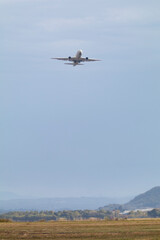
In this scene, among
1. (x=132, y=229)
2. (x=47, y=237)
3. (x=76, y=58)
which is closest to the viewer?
(x=47, y=237)

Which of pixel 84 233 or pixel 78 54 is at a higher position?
pixel 78 54

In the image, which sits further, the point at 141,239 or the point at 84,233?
the point at 84,233

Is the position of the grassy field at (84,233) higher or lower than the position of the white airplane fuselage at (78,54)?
lower

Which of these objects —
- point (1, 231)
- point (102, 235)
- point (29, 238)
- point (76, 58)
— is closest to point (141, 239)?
point (102, 235)

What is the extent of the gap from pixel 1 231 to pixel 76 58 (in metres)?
97.9

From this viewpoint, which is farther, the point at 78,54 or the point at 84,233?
the point at 78,54

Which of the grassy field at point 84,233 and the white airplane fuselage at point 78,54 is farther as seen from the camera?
the white airplane fuselage at point 78,54

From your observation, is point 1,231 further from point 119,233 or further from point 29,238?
point 119,233

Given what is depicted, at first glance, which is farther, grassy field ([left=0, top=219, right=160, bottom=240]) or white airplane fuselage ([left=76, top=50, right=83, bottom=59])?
white airplane fuselage ([left=76, top=50, right=83, bottom=59])

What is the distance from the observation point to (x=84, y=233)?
66.3 meters

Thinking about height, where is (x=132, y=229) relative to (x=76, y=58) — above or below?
below

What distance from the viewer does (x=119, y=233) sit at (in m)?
65.4

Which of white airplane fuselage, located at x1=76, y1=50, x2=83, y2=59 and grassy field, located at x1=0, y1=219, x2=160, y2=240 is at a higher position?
white airplane fuselage, located at x1=76, y1=50, x2=83, y2=59

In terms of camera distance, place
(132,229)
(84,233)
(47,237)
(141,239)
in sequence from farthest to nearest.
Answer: (132,229) → (84,233) → (47,237) → (141,239)
